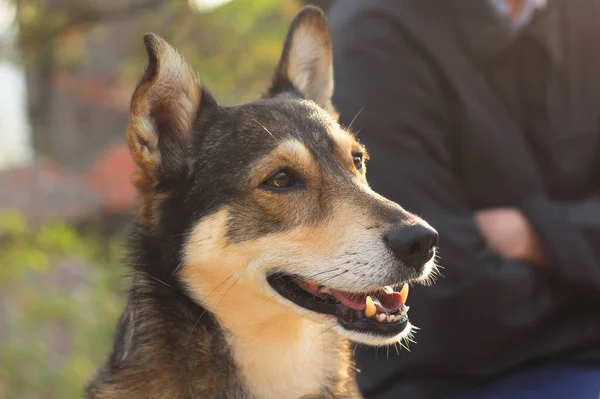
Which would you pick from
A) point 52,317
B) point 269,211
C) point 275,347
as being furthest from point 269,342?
point 52,317

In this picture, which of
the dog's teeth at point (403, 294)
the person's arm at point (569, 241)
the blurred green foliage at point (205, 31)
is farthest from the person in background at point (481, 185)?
the blurred green foliage at point (205, 31)

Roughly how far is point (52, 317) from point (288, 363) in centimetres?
414

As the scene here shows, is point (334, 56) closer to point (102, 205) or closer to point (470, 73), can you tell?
point (470, 73)

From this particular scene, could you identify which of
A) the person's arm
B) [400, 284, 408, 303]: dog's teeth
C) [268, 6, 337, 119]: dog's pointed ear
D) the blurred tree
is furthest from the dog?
the blurred tree

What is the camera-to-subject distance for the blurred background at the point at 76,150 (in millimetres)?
6203

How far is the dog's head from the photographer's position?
2.45 m

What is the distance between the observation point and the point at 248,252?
2578 millimetres

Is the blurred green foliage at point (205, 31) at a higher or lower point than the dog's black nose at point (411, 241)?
lower

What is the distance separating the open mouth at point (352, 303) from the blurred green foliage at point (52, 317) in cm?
281

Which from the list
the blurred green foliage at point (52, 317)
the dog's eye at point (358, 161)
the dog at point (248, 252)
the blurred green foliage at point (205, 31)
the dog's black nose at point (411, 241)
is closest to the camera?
the dog's black nose at point (411, 241)

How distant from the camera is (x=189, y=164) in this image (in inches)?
109

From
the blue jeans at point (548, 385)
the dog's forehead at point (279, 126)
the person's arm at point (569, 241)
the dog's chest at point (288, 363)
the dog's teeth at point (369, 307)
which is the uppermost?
the dog's forehead at point (279, 126)

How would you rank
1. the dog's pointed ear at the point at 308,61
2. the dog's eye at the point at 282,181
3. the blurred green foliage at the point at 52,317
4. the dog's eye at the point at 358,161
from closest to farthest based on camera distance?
the dog's eye at the point at 282,181
the dog's eye at the point at 358,161
the dog's pointed ear at the point at 308,61
the blurred green foliage at the point at 52,317

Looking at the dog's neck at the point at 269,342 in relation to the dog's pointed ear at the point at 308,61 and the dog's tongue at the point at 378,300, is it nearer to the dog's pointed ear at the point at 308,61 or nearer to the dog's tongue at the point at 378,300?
the dog's tongue at the point at 378,300
